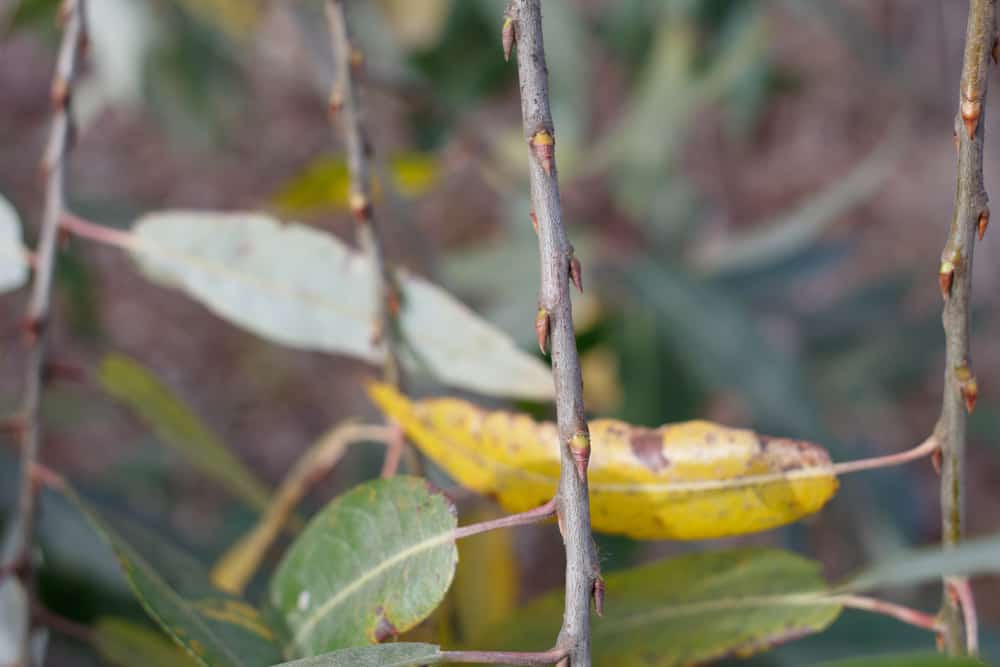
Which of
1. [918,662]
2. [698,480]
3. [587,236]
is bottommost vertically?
[918,662]

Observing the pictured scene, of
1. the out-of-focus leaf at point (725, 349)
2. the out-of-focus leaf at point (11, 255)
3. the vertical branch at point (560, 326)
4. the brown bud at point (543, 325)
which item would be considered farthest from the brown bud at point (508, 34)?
the out-of-focus leaf at point (725, 349)

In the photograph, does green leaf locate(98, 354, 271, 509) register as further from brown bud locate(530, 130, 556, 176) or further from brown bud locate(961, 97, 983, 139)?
brown bud locate(961, 97, 983, 139)

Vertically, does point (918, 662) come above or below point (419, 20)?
below

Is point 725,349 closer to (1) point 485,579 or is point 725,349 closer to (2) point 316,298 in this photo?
(1) point 485,579

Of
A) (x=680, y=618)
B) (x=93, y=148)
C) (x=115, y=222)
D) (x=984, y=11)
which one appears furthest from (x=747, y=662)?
(x=93, y=148)

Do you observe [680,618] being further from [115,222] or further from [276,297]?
[115,222]

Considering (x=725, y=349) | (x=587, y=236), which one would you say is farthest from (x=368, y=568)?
(x=587, y=236)
